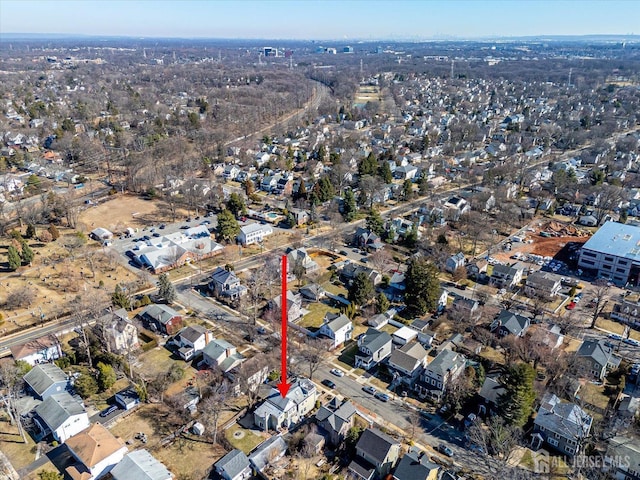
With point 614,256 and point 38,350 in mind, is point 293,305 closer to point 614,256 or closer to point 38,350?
point 38,350

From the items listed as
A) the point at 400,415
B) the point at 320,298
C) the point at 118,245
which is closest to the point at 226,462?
the point at 400,415

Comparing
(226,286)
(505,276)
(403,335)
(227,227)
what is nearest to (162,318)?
(226,286)

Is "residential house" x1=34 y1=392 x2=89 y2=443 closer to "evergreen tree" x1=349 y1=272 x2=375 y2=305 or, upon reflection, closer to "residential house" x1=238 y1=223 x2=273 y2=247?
"evergreen tree" x1=349 y1=272 x2=375 y2=305

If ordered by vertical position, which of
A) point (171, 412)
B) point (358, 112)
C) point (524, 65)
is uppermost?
point (524, 65)

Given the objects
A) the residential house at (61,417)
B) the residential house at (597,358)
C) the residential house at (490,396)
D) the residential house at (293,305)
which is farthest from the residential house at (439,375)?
the residential house at (61,417)

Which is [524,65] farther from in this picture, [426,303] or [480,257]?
[426,303]

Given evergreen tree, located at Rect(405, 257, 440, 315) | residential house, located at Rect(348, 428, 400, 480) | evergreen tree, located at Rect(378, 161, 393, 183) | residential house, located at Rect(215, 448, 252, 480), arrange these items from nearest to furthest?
residential house, located at Rect(215, 448, 252, 480) → residential house, located at Rect(348, 428, 400, 480) → evergreen tree, located at Rect(405, 257, 440, 315) → evergreen tree, located at Rect(378, 161, 393, 183)

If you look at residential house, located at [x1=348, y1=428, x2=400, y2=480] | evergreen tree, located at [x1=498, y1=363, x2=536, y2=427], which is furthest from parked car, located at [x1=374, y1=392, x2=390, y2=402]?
evergreen tree, located at [x1=498, y1=363, x2=536, y2=427]
